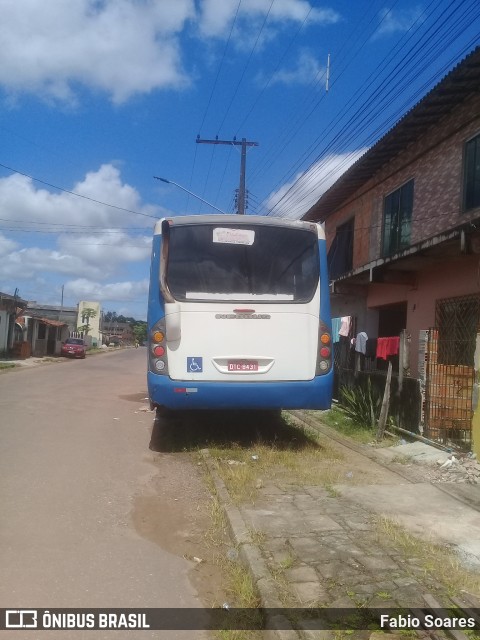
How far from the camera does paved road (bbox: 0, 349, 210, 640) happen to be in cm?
359

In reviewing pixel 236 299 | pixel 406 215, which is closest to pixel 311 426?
pixel 236 299

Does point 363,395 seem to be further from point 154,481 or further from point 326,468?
point 154,481

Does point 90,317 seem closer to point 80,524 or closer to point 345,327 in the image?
point 345,327

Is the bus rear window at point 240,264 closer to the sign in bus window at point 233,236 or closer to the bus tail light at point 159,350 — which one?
the sign in bus window at point 233,236

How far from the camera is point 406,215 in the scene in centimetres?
1284

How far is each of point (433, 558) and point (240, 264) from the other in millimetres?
4339

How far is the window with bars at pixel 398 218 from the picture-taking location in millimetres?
12680

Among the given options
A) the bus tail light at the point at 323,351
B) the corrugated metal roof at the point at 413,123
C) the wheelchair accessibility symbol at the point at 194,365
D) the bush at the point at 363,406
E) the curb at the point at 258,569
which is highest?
the corrugated metal roof at the point at 413,123

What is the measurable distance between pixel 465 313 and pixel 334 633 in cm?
750

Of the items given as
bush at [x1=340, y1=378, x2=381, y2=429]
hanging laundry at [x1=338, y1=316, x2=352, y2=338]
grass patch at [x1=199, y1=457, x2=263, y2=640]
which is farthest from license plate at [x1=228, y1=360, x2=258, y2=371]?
hanging laundry at [x1=338, y1=316, x2=352, y2=338]

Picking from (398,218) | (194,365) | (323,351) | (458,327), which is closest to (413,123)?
(398,218)

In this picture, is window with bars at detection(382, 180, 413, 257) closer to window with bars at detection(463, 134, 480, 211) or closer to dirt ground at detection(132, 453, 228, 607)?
window with bars at detection(463, 134, 480, 211)

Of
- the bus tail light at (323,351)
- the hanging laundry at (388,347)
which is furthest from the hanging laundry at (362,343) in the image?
the bus tail light at (323,351)

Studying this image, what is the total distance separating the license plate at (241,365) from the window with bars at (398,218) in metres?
6.38
